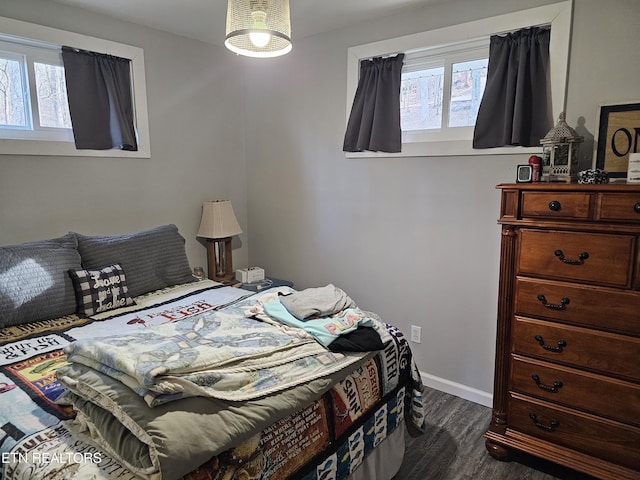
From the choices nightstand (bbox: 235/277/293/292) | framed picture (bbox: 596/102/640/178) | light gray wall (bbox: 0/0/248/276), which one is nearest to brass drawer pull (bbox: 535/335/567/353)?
framed picture (bbox: 596/102/640/178)

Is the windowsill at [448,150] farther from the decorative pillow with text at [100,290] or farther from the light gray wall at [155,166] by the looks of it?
the decorative pillow with text at [100,290]

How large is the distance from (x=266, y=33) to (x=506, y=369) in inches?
76.4

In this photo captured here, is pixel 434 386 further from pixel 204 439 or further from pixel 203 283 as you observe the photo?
pixel 204 439

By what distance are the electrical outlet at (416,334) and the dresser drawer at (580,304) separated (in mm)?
959

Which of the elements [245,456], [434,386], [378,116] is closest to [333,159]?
[378,116]

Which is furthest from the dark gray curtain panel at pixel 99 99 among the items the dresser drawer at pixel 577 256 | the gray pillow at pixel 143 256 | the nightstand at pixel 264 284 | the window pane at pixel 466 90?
the dresser drawer at pixel 577 256

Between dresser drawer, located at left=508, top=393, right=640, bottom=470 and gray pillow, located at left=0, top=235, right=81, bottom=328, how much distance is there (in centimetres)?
246

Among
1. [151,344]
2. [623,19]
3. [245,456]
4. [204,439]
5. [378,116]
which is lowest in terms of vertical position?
[245,456]

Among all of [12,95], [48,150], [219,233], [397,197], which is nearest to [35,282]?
[48,150]

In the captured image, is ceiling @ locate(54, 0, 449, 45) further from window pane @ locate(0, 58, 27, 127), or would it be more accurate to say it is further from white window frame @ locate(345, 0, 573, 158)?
window pane @ locate(0, 58, 27, 127)

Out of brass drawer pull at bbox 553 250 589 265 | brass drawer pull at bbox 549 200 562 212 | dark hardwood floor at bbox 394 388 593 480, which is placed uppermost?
brass drawer pull at bbox 549 200 562 212

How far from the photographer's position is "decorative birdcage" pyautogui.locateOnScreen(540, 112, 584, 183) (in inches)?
79.0

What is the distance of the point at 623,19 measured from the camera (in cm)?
202

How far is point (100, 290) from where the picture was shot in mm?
2332
